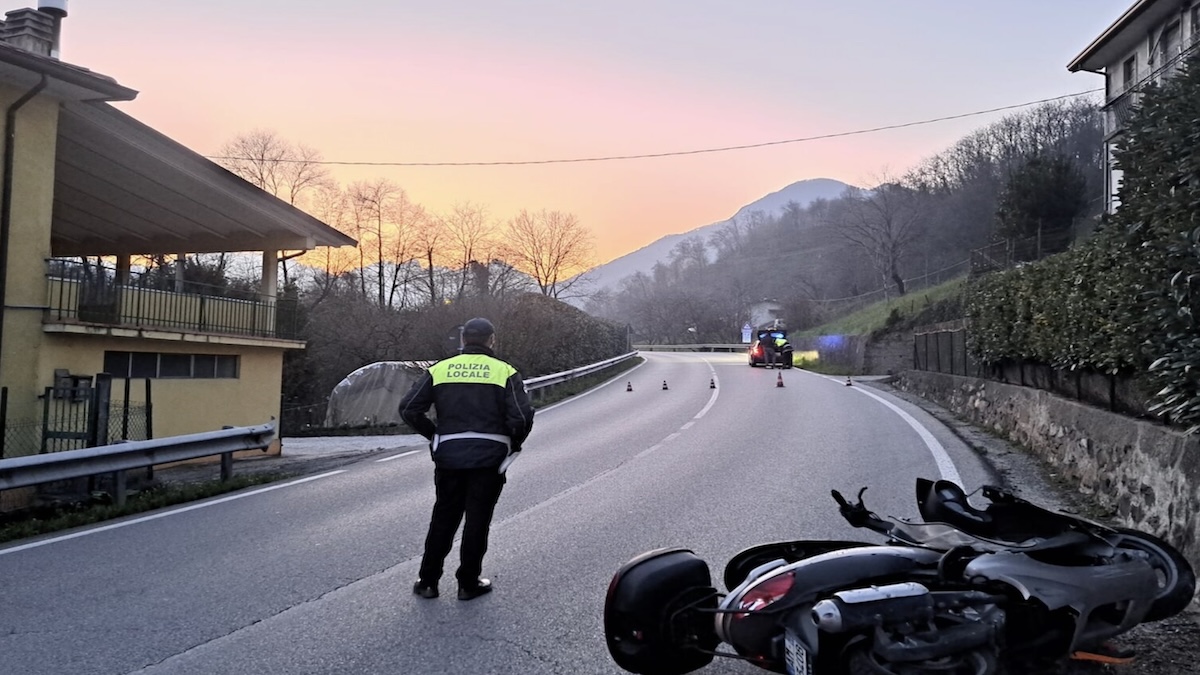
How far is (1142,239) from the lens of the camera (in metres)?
5.90

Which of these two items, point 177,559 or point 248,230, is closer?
point 177,559

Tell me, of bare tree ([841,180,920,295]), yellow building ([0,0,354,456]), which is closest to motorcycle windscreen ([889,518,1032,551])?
yellow building ([0,0,354,456])

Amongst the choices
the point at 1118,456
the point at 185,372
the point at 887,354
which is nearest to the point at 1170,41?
the point at 887,354

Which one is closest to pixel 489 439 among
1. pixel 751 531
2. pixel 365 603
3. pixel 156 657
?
pixel 365 603

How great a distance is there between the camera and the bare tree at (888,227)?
207ft

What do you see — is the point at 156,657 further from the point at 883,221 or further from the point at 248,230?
the point at 883,221

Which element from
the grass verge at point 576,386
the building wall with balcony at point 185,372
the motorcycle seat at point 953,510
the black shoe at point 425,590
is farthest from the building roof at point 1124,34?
the black shoe at point 425,590

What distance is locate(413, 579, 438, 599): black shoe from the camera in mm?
5230

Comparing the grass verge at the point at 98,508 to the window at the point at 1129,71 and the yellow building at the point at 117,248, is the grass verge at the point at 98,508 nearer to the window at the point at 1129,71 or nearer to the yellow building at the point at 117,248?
the yellow building at the point at 117,248

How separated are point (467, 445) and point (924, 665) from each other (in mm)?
3021

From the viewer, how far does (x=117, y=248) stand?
1983 cm

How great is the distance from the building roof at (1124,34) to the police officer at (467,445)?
93.9ft

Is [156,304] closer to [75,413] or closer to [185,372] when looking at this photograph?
[185,372]

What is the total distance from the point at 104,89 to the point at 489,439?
1007 cm
